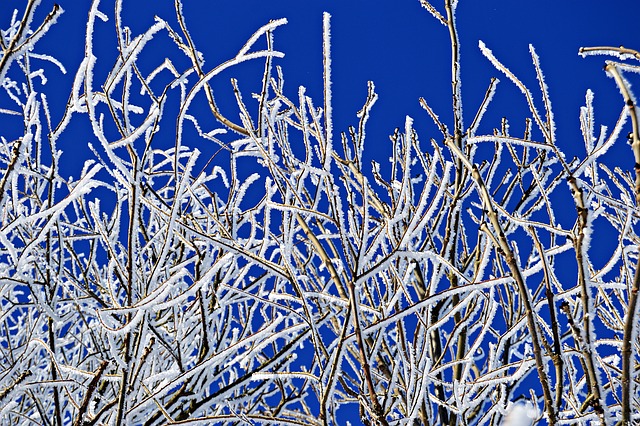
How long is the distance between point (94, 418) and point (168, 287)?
2.70ft

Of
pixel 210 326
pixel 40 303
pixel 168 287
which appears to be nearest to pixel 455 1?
pixel 168 287

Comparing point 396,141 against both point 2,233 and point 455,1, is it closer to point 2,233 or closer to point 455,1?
point 455,1

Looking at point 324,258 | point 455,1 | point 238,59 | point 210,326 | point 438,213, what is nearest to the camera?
point 238,59

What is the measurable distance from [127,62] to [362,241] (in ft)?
2.86

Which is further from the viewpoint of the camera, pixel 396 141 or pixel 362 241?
pixel 396 141

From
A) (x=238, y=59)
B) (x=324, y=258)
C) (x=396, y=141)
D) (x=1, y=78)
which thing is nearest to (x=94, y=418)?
(x=324, y=258)

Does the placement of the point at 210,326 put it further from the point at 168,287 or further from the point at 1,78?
the point at 1,78

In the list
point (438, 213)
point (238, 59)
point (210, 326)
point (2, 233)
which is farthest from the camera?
point (438, 213)

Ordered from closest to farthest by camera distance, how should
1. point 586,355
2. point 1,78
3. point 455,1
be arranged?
1. point 586,355
2. point 1,78
3. point 455,1

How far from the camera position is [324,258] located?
2143 mm

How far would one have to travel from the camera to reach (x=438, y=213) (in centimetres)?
280

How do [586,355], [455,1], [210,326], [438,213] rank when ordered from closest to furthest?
[586,355] < [455,1] < [210,326] < [438,213]

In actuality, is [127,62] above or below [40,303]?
above

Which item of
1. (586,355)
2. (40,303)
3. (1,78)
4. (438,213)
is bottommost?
(586,355)
